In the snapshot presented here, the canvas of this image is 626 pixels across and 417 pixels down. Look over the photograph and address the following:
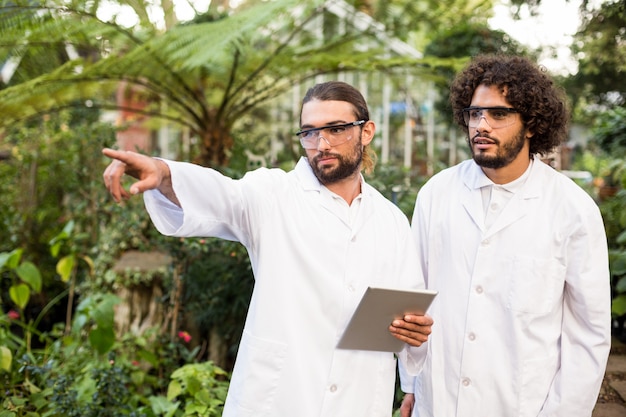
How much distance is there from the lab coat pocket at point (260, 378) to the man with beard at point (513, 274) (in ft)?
1.94

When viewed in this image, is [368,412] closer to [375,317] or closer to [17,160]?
[375,317]

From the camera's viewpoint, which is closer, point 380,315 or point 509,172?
point 380,315

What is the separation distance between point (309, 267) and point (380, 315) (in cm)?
26

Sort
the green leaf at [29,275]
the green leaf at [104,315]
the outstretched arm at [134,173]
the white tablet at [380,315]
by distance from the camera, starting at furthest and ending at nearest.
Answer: the green leaf at [29,275], the green leaf at [104,315], the white tablet at [380,315], the outstretched arm at [134,173]

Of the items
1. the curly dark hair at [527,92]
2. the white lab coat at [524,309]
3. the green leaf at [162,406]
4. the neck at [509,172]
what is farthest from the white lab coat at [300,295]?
the green leaf at [162,406]

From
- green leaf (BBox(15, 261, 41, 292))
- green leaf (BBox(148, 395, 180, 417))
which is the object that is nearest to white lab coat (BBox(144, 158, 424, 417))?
green leaf (BBox(148, 395, 180, 417))

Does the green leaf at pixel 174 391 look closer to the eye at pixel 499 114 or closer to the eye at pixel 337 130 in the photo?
the eye at pixel 337 130

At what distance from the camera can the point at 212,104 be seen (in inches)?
297

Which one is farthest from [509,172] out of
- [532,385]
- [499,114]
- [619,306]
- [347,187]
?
[619,306]

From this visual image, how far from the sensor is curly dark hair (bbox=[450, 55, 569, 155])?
231cm

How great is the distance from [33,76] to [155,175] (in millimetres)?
4741

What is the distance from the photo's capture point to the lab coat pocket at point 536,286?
216cm

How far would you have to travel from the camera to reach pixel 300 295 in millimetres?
2002

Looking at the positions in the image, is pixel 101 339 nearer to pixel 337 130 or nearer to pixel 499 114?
pixel 337 130
